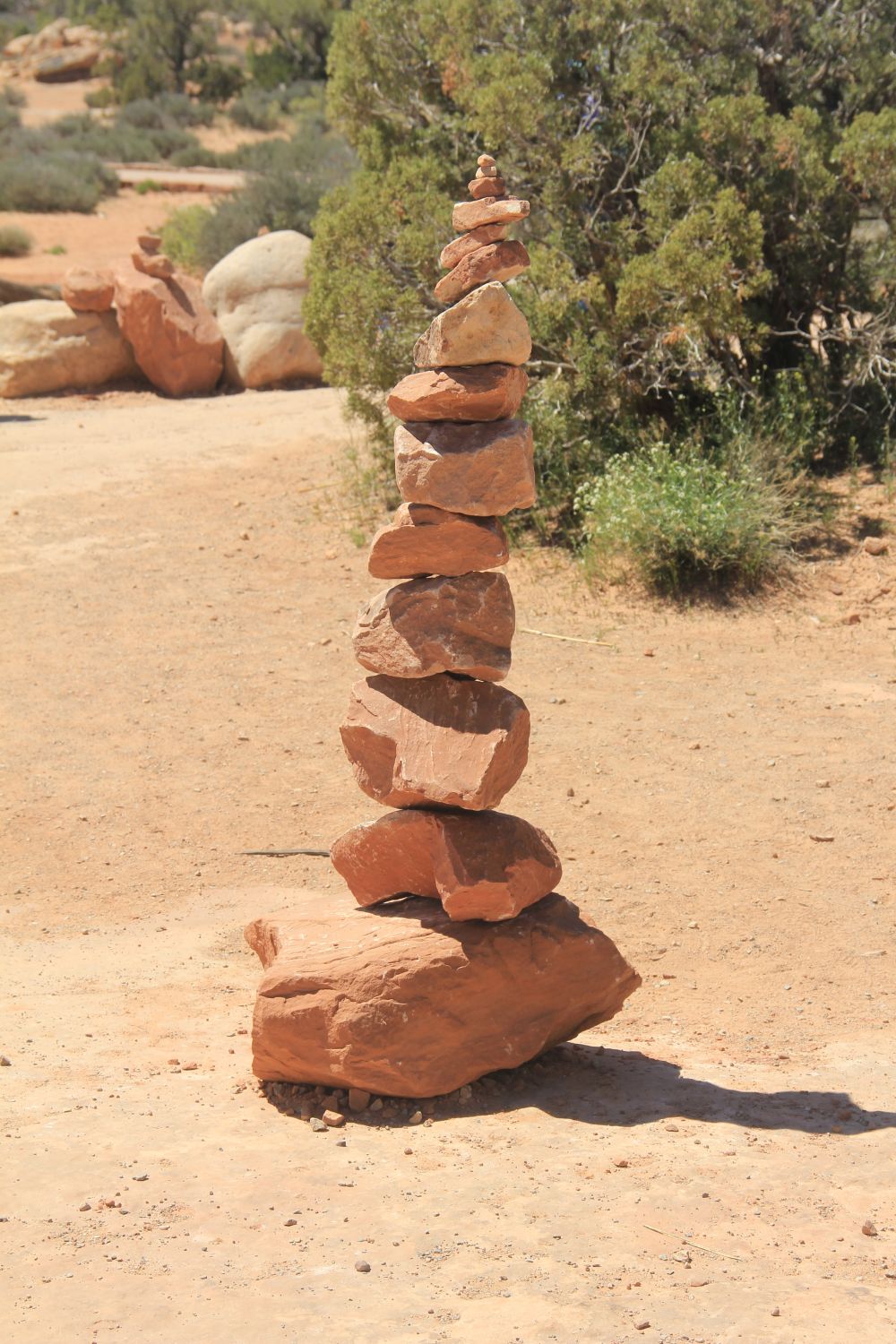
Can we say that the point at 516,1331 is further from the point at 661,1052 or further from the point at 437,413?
the point at 437,413

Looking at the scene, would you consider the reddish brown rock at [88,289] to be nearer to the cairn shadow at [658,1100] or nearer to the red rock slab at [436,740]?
the red rock slab at [436,740]

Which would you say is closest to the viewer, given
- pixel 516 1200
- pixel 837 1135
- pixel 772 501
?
pixel 516 1200

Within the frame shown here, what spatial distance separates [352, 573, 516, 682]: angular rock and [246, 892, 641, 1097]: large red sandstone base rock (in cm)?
94

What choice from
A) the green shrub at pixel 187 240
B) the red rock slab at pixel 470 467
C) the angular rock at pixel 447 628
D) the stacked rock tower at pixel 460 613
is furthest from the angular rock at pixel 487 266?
the green shrub at pixel 187 240

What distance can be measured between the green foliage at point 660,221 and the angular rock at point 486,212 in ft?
19.2

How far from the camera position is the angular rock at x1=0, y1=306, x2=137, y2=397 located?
55.4 feet

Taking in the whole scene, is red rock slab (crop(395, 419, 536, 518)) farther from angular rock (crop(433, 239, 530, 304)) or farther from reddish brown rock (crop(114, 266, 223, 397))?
reddish brown rock (crop(114, 266, 223, 397))

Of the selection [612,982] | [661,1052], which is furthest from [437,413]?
Result: [661,1052]

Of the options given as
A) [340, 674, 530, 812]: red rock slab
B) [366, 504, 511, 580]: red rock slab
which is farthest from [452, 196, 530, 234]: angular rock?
[340, 674, 530, 812]: red rock slab

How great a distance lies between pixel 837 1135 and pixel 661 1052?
101 cm

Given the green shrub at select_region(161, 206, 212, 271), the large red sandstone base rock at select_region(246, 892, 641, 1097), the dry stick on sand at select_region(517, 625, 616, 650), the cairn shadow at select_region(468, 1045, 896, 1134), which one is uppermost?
the large red sandstone base rock at select_region(246, 892, 641, 1097)

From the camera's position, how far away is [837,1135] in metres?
4.97

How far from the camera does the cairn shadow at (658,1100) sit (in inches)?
201

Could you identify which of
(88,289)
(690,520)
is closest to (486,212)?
(690,520)
